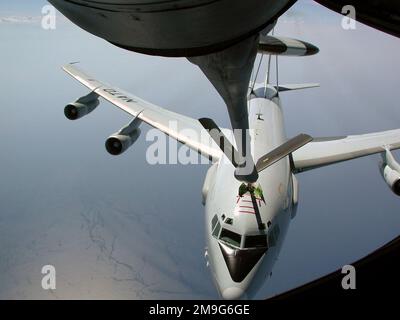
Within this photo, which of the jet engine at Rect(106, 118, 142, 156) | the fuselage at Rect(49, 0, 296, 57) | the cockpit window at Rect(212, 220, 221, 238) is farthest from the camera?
the jet engine at Rect(106, 118, 142, 156)

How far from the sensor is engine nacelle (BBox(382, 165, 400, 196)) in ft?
31.1

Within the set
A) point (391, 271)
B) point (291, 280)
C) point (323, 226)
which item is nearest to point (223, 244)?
point (391, 271)

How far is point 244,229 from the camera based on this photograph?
7.07m

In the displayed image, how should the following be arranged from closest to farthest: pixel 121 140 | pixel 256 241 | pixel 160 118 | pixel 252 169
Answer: pixel 252 169, pixel 256 241, pixel 121 140, pixel 160 118

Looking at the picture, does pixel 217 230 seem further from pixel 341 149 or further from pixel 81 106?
pixel 81 106

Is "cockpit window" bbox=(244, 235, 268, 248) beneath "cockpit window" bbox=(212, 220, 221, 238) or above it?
beneath

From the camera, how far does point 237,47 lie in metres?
1.37

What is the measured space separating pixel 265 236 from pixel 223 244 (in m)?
0.96

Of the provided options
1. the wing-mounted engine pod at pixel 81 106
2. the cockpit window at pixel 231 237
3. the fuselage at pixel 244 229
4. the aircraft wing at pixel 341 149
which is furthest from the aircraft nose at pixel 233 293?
the wing-mounted engine pod at pixel 81 106

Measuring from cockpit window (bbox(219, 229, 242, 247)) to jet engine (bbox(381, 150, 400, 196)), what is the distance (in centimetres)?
543

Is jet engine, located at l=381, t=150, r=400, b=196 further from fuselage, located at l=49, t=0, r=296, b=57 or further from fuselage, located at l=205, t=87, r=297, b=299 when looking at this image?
fuselage, located at l=49, t=0, r=296, b=57

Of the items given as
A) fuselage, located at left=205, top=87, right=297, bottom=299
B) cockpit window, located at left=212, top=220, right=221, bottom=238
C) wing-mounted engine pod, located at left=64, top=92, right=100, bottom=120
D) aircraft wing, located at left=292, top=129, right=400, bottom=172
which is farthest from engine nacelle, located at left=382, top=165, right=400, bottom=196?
wing-mounted engine pod, located at left=64, top=92, right=100, bottom=120

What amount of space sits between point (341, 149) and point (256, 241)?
18.2ft

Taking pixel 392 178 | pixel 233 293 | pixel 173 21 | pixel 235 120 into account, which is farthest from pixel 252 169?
pixel 392 178
